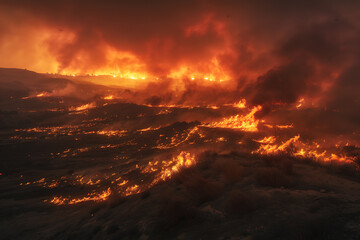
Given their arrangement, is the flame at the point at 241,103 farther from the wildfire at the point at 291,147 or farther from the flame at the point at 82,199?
the flame at the point at 82,199

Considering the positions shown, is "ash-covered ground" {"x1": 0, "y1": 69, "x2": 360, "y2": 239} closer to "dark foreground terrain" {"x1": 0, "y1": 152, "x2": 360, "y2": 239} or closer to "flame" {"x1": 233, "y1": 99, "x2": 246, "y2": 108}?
"dark foreground terrain" {"x1": 0, "y1": 152, "x2": 360, "y2": 239}

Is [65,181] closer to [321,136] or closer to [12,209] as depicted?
[12,209]

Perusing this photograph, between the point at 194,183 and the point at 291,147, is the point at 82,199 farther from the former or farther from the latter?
the point at 291,147

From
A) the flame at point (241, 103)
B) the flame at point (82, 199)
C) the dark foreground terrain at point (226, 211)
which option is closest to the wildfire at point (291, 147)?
the dark foreground terrain at point (226, 211)

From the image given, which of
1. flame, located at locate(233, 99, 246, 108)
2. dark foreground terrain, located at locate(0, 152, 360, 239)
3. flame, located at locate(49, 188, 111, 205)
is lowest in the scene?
flame, located at locate(49, 188, 111, 205)

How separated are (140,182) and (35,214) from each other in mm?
7827

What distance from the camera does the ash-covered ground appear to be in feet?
27.0

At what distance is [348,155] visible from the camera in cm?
1627

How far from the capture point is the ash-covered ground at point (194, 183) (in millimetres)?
8234

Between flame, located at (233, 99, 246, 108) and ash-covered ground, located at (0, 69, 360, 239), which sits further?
flame, located at (233, 99, 246, 108)

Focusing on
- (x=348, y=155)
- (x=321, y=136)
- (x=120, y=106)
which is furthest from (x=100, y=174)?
(x=120, y=106)

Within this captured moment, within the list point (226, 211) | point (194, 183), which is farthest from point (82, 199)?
point (226, 211)

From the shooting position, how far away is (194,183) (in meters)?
12.3

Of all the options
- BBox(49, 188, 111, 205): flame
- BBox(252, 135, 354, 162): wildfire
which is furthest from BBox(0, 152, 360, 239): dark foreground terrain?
BBox(252, 135, 354, 162): wildfire
